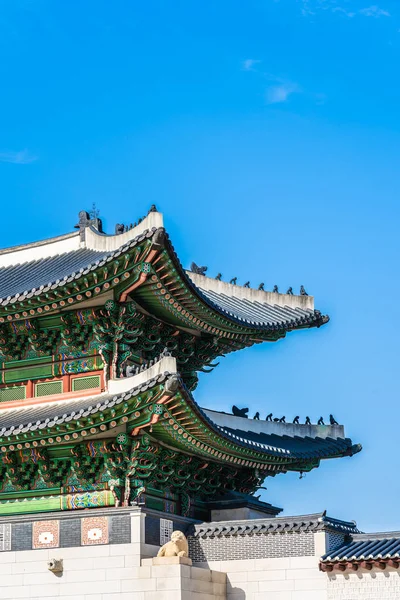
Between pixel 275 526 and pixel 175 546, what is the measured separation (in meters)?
2.57

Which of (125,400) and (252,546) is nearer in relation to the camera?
(125,400)

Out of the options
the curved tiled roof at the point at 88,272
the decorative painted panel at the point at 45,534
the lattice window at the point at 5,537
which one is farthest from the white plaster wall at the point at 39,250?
the decorative painted panel at the point at 45,534

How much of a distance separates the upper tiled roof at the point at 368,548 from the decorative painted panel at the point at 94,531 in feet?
16.0

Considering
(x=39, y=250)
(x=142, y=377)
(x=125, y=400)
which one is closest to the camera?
(x=125, y=400)

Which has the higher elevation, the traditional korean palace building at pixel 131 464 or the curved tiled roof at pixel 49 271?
the curved tiled roof at pixel 49 271

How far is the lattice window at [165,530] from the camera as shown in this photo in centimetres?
2642

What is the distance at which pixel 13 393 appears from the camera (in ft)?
94.5

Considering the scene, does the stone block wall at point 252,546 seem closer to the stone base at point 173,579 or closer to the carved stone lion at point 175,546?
the stone base at point 173,579

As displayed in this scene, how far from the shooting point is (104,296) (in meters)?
27.0

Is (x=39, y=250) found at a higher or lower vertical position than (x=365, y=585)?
higher

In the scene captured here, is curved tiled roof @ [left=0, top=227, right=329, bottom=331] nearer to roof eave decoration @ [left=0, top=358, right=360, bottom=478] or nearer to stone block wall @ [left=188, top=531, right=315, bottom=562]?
roof eave decoration @ [left=0, top=358, right=360, bottom=478]

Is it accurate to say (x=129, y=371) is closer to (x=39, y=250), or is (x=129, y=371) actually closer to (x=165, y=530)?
(x=165, y=530)

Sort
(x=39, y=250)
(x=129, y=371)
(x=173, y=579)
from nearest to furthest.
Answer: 1. (x=173, y=579)
2. (x=129, y=371)
3. (x=39, y=250)

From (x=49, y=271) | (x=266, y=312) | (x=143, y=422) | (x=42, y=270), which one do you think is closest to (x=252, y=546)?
(x=143, y=422)
